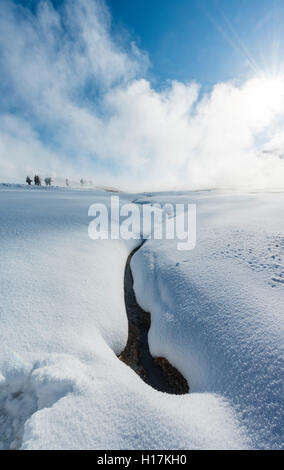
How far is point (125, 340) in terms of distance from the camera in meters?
2.56

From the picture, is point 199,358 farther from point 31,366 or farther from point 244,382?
point 31,366

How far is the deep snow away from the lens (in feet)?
4.15

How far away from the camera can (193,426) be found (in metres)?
1.28

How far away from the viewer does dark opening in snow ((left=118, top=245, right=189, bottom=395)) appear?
2127 mm

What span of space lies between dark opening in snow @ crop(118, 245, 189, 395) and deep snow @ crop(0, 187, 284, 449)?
0.44 ft

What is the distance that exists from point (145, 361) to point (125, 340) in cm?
39

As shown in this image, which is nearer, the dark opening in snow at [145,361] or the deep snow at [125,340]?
the deep snow at [125,340]

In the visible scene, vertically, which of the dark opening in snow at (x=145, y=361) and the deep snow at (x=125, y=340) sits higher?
the deep snow at (x=125, y=340)

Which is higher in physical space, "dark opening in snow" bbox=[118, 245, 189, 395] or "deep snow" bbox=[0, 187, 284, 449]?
"deep snow" bbox=[0, 187, 284, 449]

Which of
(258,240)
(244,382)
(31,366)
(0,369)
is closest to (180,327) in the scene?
(244,382)

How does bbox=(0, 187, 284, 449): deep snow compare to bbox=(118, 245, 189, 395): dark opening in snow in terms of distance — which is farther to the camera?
bbox=(118, 245, 189, 395): dark opening in snow

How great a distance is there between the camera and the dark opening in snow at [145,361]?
2127mm

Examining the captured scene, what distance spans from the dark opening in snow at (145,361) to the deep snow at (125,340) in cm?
13

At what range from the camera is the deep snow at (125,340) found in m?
1.26
